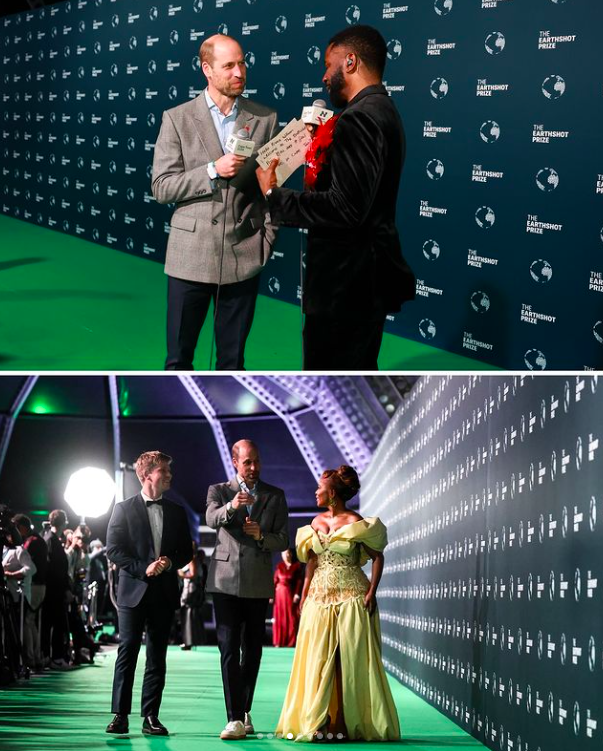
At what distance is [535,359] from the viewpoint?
277 inches

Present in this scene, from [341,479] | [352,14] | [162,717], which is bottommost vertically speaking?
[162,717]

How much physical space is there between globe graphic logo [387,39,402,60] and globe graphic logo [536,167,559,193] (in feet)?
5.78

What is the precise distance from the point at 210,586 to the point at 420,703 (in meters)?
2.21

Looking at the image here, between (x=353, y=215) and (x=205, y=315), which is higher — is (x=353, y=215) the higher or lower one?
the higher one

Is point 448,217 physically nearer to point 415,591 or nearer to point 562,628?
point 415,591

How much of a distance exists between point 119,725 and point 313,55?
20.3 ft

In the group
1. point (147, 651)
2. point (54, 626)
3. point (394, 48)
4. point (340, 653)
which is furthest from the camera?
point (394, 48)

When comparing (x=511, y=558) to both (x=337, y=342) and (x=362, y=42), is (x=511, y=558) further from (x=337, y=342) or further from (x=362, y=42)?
(x=362, y=42)

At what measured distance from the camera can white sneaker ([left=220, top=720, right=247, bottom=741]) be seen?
4.43 m

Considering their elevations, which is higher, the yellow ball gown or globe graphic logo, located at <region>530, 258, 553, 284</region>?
globe graphic logo, located at <region>530, 258, 553, 284</region>

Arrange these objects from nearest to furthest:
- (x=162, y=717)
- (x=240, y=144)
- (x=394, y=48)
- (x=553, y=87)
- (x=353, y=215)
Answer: (x=353, y=215) → (x=240, y=144) → (x=162, y=717) → (x=553, y=87) → (x=394, y=48)

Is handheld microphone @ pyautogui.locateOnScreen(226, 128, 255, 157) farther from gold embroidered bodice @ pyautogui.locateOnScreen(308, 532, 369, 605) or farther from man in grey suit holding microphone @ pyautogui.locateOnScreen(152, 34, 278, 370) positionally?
gold embroidered bodice @ pyautogui.locateOnScreen(308, 532, 369, 605)

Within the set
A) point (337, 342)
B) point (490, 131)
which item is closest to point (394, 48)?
point (490, 131)

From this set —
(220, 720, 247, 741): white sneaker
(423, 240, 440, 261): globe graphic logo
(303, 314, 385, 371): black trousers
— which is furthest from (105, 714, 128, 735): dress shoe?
(423, 240, 440, 261): globe graphic logo
